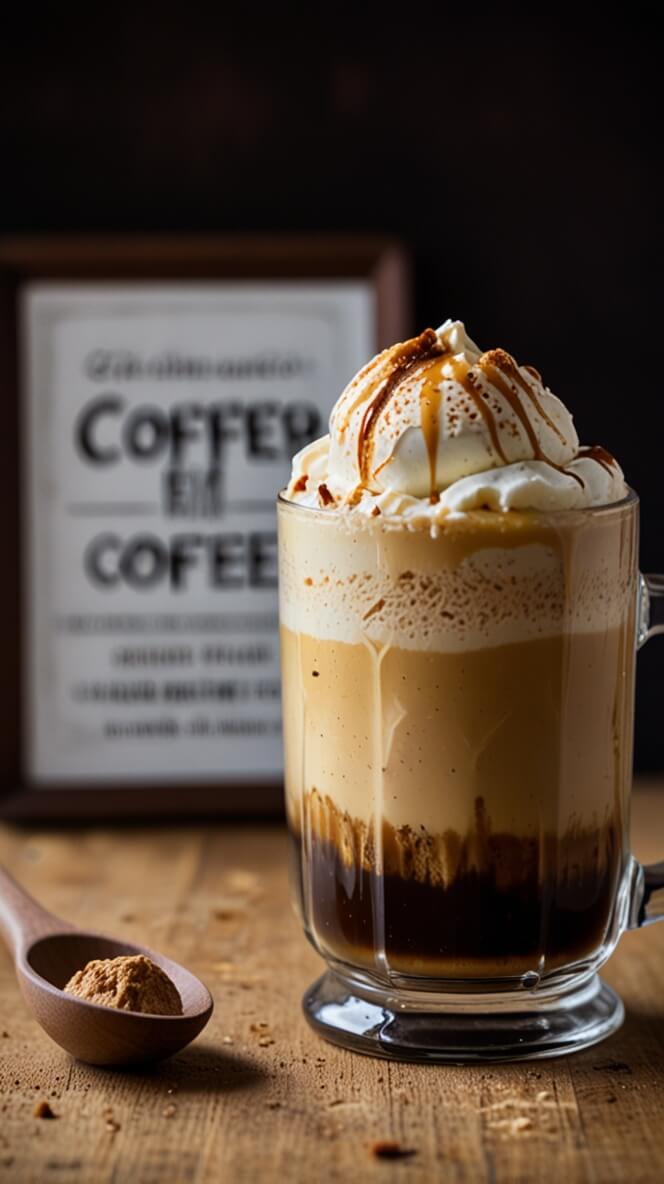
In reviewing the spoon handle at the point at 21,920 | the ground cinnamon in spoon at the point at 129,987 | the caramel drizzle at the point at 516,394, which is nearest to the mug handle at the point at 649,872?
the caramel drizzle at the point at 516,394

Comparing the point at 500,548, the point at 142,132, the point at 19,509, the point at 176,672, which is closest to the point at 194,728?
the point at 176,672

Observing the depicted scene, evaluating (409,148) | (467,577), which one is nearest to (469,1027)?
(467,577)

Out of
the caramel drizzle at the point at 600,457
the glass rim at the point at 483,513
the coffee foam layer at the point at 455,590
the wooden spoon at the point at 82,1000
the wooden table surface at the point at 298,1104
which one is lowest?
the wooden table surface at the point at 298,1104

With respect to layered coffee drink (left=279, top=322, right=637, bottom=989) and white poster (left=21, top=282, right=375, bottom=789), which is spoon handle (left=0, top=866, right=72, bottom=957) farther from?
white poster (left=21, top=282, right=375, bottom=789)

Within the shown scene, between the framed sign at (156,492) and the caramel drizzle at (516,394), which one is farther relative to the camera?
the framed sign at (156,492)

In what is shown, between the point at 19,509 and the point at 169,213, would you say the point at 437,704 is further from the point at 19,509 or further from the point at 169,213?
the point at 169,213

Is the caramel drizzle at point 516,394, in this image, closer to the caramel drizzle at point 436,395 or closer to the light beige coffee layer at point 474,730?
the caramel drizzle at point 436,395
